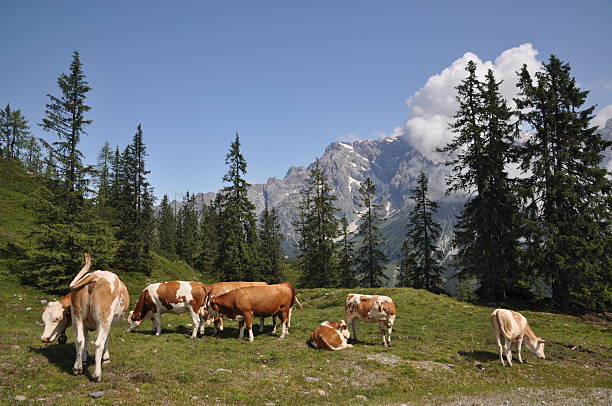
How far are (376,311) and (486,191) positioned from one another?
23.0m

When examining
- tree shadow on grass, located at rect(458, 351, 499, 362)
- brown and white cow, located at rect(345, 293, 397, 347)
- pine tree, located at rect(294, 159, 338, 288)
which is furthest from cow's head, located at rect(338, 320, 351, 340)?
pine tree, located at rect(294, 159, 338, 288)

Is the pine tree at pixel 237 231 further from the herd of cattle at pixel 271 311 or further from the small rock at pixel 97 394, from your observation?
the small rock at pixel 97 394

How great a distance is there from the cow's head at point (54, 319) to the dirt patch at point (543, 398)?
10.0m

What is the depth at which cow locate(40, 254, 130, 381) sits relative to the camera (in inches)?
359

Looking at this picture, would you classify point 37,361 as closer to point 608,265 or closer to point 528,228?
point 528,228

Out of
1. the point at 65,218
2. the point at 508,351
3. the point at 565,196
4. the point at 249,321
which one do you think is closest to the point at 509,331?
the point at 508,351

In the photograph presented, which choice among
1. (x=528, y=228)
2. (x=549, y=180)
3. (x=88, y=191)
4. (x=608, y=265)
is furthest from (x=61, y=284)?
(x=608, y=265)

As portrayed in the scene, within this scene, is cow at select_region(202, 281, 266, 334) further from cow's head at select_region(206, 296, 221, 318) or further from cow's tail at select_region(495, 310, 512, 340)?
cow's tail at select_region(495, 310, 512, 340)

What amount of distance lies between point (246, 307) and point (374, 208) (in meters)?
39.5

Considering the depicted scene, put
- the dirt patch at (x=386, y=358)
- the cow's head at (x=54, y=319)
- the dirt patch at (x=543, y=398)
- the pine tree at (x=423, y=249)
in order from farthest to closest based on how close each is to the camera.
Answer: the pine tree at (x=423, y=249) < the dirt patch at (x=386, y=358) < the cow's head at (x=54, y=319) < the dirt patch at (x=543, y=398)

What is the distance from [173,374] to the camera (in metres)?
10.0

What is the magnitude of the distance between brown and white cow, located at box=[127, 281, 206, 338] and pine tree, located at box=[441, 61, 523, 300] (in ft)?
84.0

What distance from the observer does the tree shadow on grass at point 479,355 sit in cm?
1427

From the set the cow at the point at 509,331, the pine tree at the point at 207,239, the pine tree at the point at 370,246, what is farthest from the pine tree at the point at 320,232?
the cow at the point at 509,331
